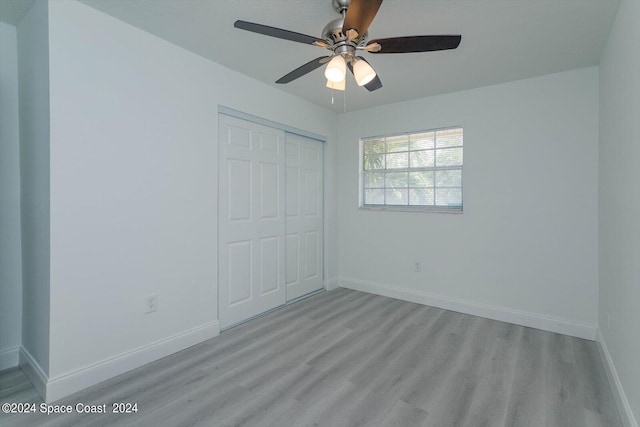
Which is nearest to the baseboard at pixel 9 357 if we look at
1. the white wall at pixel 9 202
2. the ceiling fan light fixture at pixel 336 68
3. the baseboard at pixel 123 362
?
the white wall at pixel 9 202

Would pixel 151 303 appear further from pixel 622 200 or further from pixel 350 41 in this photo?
pixel 622 200

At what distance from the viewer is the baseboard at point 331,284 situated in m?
4.29

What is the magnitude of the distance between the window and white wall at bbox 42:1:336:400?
210 centimetres

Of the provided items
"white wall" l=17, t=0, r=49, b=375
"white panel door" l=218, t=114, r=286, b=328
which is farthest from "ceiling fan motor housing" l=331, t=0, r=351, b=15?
"white wall" l=17, t=0, r=49, b=375

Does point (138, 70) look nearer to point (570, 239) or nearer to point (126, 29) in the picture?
point (126, 29)

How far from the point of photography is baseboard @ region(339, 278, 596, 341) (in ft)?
9.35

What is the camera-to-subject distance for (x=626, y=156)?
5.87 feet

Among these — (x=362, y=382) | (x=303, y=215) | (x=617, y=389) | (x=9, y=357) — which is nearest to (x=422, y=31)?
(x=303, y=215)

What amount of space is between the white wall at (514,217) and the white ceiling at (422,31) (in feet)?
1.05

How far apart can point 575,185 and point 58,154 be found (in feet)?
13.6

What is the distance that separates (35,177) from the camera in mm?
2086

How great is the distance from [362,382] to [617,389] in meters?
1.58

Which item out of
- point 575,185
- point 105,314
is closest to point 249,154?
point 105,314

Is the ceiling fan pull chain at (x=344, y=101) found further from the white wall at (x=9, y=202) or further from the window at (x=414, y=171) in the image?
the white wall at (x=9, y=202)
